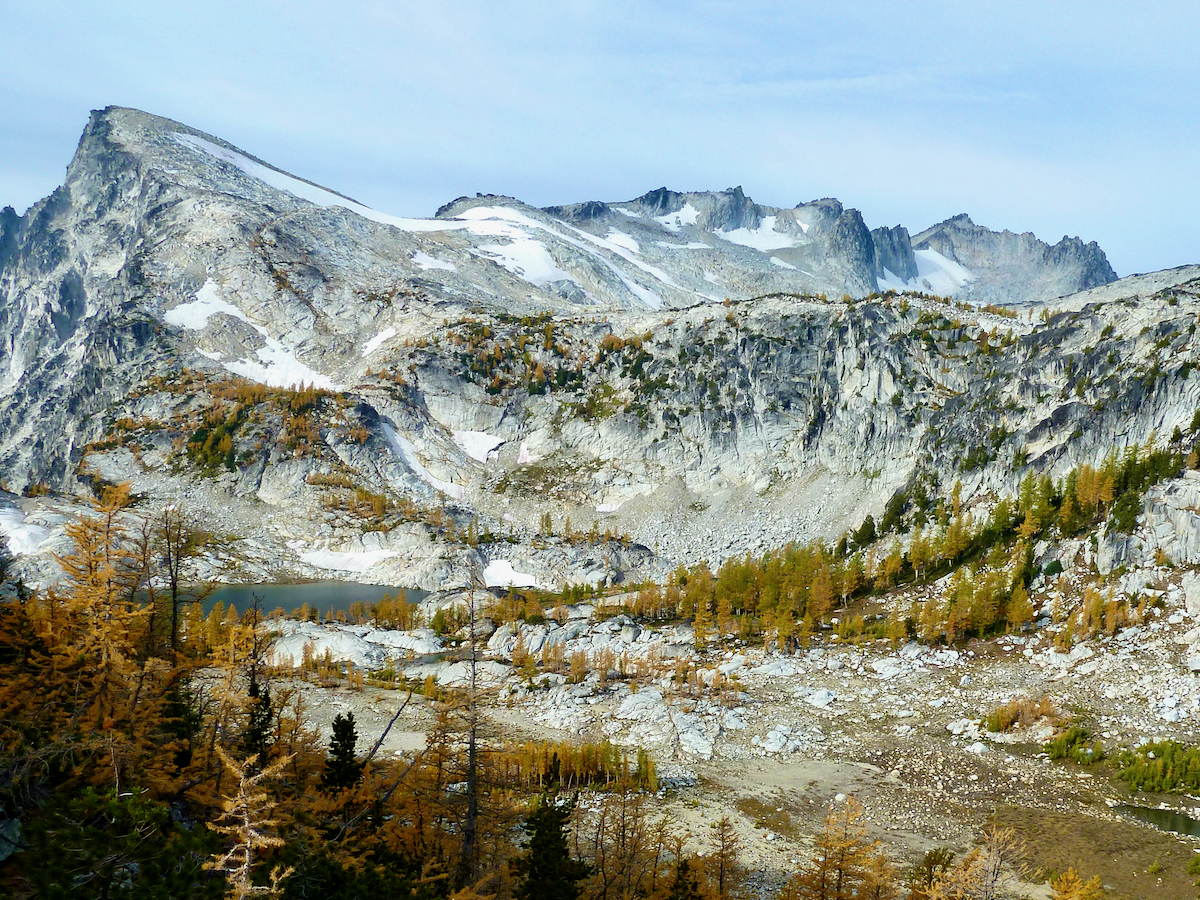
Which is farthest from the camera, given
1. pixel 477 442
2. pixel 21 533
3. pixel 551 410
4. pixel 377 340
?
pixel 377 340

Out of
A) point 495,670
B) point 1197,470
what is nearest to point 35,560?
point 495,670

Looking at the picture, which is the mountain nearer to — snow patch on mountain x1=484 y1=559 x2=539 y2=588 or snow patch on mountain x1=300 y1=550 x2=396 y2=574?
snow patch on mountain x1=300 y1=550 x2=396 y2=574

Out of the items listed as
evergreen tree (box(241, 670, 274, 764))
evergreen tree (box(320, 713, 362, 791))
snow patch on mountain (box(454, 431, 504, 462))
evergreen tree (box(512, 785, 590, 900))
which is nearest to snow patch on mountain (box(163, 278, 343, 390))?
snow patch on mountain (box(454, 431, 504, 462))

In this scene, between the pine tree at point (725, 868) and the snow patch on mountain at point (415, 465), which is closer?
the pine tree at point (725, 868)

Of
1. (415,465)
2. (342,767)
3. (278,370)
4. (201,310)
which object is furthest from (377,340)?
(342,767)

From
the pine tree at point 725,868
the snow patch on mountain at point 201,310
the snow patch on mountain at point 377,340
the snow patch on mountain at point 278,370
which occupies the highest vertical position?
the snow patch on mountain at point 201,310

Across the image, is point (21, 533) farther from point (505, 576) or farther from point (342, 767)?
point (342, 767)

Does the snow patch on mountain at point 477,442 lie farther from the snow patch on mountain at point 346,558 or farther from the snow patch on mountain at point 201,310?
the snow patch on mountain at point 201,310

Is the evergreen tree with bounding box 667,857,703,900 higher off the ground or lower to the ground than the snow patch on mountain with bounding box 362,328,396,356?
lower

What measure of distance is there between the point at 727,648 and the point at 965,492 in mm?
51220

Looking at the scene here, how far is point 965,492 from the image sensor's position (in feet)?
335

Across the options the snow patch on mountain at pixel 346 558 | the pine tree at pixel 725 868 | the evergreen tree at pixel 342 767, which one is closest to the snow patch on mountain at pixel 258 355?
the snow patch on mountain at pixel 346 558

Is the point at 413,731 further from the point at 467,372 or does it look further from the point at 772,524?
the point at 467,372

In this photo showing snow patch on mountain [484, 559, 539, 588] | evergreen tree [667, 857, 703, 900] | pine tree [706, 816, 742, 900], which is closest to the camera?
evergreen tree [667, 857, 703, 900]
